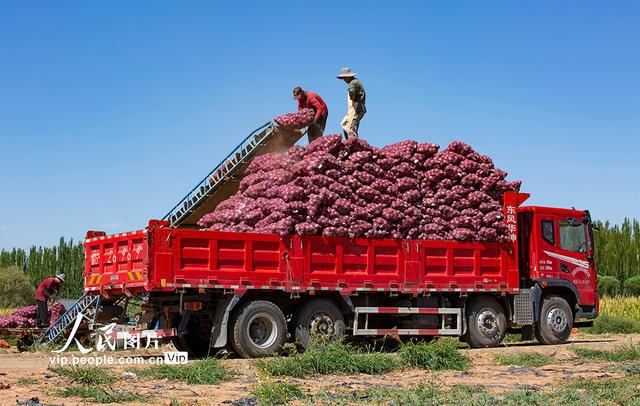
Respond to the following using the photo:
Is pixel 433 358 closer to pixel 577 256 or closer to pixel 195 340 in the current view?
pixel 195 340

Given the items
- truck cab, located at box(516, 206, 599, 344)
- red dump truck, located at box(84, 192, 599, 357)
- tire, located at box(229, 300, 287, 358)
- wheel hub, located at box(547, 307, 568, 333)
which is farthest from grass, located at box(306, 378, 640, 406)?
wheel hub, located at box(547, 307, 568, 333)

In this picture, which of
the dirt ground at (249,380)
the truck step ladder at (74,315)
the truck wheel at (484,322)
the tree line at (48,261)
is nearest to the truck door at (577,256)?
the truck wheel at (484,322)

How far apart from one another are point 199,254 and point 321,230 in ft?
8.37

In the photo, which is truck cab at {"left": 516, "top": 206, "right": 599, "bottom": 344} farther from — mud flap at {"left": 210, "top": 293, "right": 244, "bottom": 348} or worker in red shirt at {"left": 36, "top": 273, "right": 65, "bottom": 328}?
worker in red shirt at {"left": 36, "top": 273, "right": 65, "bottom": 328}

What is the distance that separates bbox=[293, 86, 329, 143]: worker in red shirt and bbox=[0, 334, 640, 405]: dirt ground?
5.89m

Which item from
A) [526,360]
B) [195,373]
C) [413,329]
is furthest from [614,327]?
[195,373]

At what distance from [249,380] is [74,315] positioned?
6.96 metres

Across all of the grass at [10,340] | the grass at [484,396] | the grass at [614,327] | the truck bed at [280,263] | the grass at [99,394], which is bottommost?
the grass at [99,394]

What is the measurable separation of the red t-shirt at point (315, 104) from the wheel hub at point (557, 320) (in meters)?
7.08

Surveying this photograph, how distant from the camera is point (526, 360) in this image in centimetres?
1493

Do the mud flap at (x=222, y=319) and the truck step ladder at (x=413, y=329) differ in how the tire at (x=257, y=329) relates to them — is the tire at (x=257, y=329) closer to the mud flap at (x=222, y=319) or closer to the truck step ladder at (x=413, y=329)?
the mud flap at (x=222, y=319)

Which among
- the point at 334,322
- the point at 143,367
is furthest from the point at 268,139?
the point at 143,367

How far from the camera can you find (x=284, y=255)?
1606 cm

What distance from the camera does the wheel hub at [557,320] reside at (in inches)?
781
